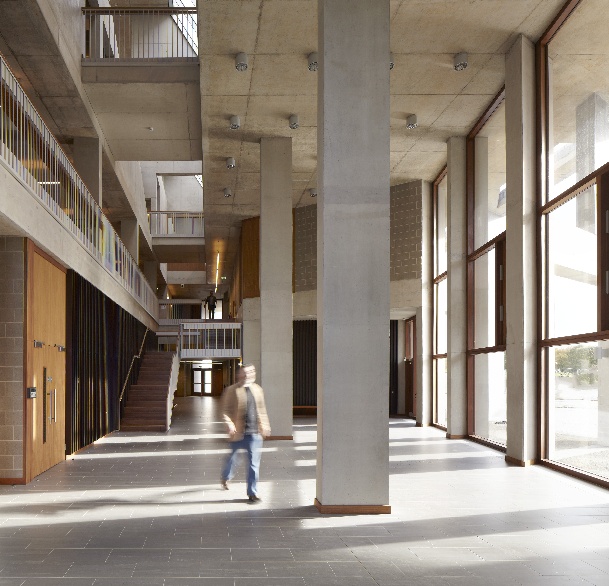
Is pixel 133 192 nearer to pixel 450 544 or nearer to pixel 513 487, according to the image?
pixel 513 487

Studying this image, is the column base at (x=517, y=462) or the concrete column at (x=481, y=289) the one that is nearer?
the column base at (x=517, y=462)

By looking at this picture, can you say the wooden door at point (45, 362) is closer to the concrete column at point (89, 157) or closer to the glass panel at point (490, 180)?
the concrete column at point (89, 157)

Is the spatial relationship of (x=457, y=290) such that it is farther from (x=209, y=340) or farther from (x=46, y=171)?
(x=209, y=340)

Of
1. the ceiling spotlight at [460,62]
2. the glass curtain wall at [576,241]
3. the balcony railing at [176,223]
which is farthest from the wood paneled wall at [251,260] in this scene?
the glass curtain wall at [576,241]

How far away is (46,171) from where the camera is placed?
12.1 metres

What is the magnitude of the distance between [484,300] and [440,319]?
4.45 metres

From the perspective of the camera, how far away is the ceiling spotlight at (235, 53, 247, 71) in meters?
12.9

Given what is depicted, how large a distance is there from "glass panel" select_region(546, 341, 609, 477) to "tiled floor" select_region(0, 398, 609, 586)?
44 cm

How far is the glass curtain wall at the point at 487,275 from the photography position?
15.3 m

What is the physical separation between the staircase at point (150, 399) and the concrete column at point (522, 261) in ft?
30.9

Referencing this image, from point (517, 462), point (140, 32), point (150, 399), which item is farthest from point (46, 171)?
point (140, 32)

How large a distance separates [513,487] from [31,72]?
33.8ft

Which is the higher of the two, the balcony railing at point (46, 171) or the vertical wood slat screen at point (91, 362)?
the balcony railing at point (46, 171)

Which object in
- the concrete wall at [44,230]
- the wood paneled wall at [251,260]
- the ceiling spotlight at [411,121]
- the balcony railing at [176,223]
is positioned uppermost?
the balcony railing at [176,223]
